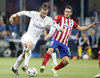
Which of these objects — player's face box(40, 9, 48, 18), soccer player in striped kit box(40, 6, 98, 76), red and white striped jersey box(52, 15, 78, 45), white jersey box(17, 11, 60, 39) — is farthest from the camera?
red and white striped jersey box(52, 15, 78, 45)

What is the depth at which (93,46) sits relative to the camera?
20219mm

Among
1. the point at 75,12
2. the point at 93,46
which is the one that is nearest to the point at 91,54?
the point at 93,46

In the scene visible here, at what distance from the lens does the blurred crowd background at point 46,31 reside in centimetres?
2031

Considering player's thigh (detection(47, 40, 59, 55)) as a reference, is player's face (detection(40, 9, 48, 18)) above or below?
above

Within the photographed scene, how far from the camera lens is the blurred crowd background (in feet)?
66.6

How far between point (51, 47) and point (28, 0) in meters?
11.4

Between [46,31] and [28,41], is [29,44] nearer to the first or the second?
[28,41]

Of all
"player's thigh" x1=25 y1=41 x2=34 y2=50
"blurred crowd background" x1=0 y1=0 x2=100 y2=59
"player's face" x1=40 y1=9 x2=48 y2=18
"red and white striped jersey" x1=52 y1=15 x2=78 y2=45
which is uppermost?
"player's face" x1=40 y1=9 x2=48 y2=18

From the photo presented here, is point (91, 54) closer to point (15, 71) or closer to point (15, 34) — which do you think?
point (15, 34)

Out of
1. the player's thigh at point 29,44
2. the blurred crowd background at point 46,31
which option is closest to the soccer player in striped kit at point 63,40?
the player's thigh at point 29,44

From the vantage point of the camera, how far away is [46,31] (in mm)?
20391

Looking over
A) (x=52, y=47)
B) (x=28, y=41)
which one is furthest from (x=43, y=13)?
(x=52, y=47)

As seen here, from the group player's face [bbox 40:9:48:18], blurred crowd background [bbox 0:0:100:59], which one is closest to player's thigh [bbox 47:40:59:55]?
player's face [bbox 40:9:48:18]

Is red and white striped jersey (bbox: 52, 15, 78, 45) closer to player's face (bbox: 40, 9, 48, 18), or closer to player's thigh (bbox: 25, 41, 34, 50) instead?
player's face (bbox: 40, 9, 48, 18)
